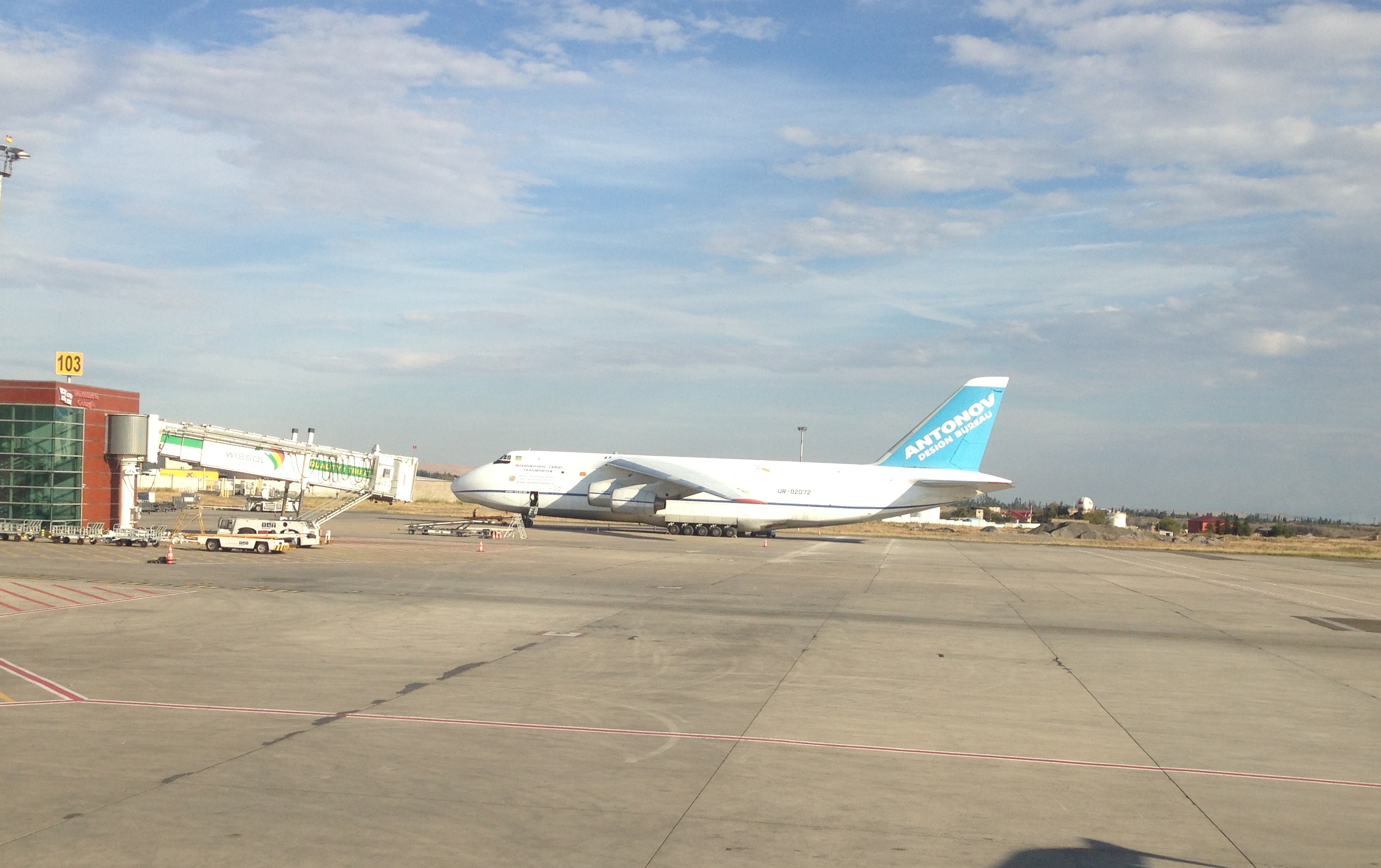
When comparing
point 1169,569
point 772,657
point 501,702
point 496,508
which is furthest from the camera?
point 496,508

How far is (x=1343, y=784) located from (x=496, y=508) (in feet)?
164

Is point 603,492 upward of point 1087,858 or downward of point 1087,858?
upward

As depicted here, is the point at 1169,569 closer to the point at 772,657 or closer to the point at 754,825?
the point at 772,657

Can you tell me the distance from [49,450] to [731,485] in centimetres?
3058

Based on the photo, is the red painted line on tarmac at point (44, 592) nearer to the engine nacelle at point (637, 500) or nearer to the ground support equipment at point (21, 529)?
the ground support equipment at point (21, 529)

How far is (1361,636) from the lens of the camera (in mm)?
21547

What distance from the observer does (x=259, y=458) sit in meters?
38.8

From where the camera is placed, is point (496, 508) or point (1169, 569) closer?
point (1169, 569)

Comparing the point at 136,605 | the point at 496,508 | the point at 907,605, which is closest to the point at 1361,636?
the point at 907,605

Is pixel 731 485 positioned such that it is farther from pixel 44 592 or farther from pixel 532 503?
pixel 44 592

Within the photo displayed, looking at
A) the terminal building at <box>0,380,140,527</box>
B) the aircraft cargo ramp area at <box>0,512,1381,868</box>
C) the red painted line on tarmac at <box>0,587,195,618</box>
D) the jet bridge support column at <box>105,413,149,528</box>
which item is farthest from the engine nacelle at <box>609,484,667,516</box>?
the red painted line on tarmac at <box>0,587,195,618</box>

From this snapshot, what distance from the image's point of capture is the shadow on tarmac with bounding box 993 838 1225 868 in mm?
6988

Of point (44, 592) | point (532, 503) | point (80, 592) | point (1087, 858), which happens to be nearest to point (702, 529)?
point (532, 503)

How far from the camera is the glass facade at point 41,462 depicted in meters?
33.2
